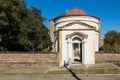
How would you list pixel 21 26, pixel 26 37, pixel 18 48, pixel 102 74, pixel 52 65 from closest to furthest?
1. pixel 102 74
2. pixel 52 65
3. pixel 21 26
4. pixel 26 37
5. pixel 18 48

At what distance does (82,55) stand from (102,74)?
33.0ft

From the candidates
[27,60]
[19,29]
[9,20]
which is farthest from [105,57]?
[9,20]

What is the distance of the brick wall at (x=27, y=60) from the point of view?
1077 inches

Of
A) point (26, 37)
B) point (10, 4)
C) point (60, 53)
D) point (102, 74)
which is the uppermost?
point (10, 4)

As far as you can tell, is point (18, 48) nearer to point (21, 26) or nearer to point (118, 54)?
point (21, 26)

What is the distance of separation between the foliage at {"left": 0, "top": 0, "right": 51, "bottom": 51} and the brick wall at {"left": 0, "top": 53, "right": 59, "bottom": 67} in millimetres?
4286

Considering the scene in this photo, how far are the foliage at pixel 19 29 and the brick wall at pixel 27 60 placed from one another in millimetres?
4286

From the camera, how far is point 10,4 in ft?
97.3

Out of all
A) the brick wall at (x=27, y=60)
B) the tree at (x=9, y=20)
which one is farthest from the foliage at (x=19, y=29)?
the brick wall at (x=27, y=60)

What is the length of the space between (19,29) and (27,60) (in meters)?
6.76

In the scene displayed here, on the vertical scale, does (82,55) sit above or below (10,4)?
below

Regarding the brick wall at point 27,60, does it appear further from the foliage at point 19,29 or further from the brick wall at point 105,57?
the brick wall at point 105,57

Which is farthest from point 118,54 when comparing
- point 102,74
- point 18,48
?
point 18,48

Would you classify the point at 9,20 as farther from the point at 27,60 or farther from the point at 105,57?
the point at 105,57
